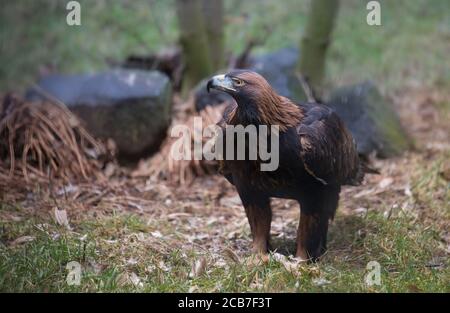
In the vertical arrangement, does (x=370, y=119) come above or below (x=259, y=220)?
above

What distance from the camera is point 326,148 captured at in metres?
4.98

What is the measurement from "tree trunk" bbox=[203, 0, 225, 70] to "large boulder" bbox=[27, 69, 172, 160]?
5.45ft

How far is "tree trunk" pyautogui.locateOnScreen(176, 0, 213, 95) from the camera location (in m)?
8.66

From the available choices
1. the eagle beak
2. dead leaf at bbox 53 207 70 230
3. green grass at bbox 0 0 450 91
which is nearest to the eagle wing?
the eagle beak

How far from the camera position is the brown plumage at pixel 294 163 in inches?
184

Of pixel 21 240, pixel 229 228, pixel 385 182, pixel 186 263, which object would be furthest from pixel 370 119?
pixel 21 240

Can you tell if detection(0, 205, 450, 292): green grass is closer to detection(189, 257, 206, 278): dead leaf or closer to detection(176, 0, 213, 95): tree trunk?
detection(189, 257, 206, 278): dead leaf

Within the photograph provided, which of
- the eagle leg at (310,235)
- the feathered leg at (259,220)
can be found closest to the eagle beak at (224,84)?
the feathered leg at (259,220)

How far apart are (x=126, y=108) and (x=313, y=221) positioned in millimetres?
3477

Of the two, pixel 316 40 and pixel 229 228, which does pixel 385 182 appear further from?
pixel 316 40

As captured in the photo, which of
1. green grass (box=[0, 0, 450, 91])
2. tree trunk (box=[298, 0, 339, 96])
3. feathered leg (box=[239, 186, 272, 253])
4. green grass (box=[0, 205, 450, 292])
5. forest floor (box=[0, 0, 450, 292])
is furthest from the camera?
green grass (box=[0, 0, 450, 91])

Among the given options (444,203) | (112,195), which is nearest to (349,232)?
(444,203)

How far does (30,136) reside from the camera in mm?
7410

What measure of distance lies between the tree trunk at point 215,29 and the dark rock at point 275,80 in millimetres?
808
